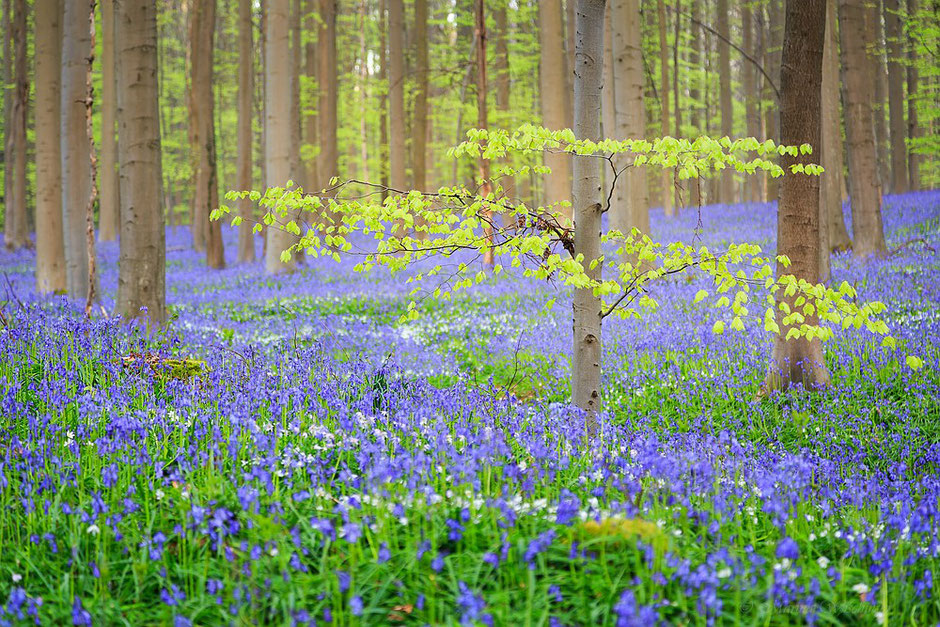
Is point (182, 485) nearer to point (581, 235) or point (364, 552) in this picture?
point (364, 552)

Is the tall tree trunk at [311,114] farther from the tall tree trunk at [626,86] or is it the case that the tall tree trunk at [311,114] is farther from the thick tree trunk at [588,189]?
the thick tree trunk at [588,189]

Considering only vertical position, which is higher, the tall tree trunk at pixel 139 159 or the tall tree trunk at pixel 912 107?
the tall tree trunk at pixel 912 107

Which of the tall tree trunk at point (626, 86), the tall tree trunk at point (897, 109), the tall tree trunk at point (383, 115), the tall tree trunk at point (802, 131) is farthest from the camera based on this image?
the tall tree trunk at point (383, 115)

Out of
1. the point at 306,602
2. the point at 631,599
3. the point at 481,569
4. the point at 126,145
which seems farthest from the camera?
the point at 126,145

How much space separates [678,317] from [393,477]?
7800 millimetres

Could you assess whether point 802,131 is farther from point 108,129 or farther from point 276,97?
point 108,129

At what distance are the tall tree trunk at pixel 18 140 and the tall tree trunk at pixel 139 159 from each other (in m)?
16.5

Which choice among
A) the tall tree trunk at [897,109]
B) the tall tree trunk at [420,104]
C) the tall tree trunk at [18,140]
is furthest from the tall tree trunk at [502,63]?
the tall tree trunk at [18,140]

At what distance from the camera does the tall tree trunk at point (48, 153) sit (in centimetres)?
1388

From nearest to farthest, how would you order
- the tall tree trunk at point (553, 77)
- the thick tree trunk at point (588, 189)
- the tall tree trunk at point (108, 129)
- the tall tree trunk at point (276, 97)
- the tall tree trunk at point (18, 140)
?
the thick tree trunk at point (588, 189) < the tall tree trunk at point (553, 77) < the tall tree trunk at point (276, 97) < the tall tree trunk at point (18, 140) < the tall tree trunk at point (108, 129)

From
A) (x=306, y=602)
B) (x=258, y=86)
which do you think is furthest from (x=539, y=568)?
(x=258, y=86)

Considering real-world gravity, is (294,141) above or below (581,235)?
above

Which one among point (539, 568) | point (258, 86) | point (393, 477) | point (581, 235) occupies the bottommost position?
point (539, 568)

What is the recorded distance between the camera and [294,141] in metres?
20.8
